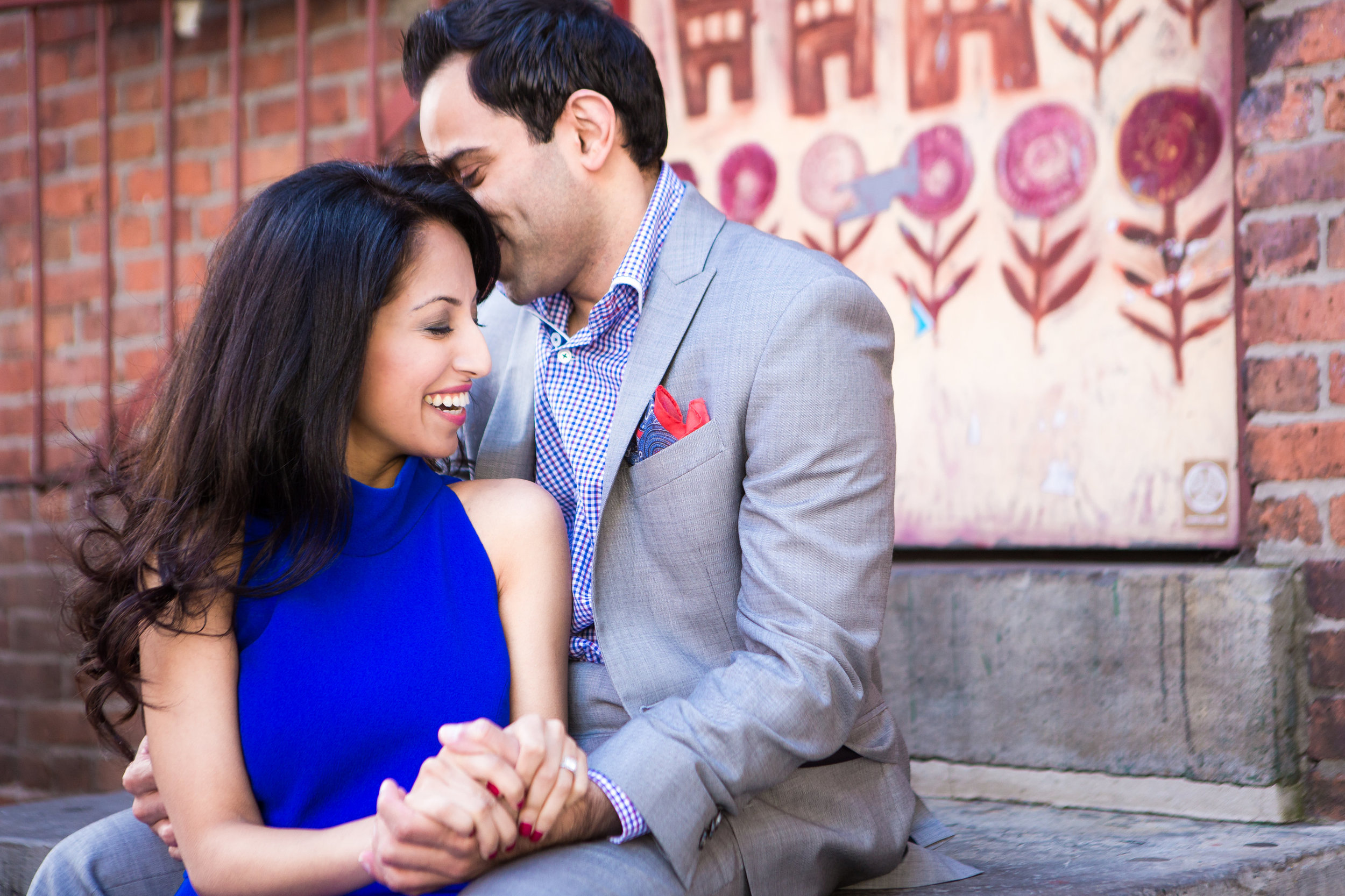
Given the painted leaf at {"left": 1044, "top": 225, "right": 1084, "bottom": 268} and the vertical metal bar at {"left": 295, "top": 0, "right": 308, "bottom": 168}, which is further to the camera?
the vertical metal bar at {"left": 295, "top": 0, "right": 308, "bottom": 168}

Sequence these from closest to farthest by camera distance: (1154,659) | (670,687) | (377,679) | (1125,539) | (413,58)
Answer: (377,679) < (670,687) < (413,58) < (1154,659) < (1125,539)

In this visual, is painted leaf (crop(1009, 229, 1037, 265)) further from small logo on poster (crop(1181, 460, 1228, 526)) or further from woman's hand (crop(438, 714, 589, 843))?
woman's hand (crop(438, 714, 589, 843))

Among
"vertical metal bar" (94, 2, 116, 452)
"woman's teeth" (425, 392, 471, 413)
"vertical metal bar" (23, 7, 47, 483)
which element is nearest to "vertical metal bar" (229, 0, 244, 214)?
"vertical metal bar" (94, 2, 116, 452)

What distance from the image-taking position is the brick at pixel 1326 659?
2342mm

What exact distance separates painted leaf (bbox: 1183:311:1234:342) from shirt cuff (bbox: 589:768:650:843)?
1.67 m

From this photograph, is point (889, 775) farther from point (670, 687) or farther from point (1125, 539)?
point (1125, 539)

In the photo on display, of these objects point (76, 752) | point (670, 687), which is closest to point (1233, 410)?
point (670, 687)

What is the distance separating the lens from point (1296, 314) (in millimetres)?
2379

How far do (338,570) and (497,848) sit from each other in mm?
483

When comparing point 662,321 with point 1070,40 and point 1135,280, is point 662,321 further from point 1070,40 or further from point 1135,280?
point 1070,40

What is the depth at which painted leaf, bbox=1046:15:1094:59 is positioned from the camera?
269cm

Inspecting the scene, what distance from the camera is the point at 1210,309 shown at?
8.37 feet

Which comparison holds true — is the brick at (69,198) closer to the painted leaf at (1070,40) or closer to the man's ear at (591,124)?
the man's ear at (591,124)

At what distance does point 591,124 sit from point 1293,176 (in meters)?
1.36
